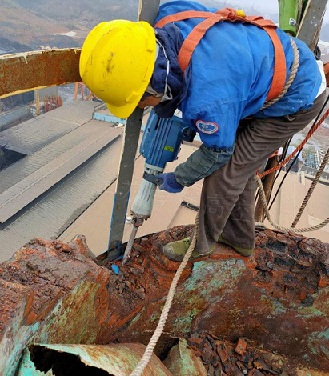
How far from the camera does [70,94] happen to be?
53.7 ft

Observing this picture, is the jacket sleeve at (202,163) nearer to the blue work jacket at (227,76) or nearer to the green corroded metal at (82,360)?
the blue work jacket at (227,76)

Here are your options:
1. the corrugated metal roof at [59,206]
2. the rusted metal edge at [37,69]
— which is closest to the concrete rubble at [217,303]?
the rusted metal edge at [37,69]

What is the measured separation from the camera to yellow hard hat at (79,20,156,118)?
1.52 m

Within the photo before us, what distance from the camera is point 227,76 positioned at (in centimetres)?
169

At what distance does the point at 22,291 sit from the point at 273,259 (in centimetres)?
197

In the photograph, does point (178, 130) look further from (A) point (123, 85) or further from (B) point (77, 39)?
(B) point (77, 39)

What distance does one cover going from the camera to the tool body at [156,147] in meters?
2.29

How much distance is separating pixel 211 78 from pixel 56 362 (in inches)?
54.2

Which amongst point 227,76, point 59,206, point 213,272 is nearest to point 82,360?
point 227,76

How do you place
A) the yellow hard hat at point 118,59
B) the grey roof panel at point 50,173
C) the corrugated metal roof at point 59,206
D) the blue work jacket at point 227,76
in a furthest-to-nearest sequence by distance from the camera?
the grey roof panel at point 50,173
the corrugated metal roof at point 59,206
the blue work jacket at point 227,76
the yellow hard hat at point 118,59

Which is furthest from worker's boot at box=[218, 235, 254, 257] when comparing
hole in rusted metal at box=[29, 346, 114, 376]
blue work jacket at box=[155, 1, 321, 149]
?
hole in rusted metal at box=[29, 346, 114, 376]

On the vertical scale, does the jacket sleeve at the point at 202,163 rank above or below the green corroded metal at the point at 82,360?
above

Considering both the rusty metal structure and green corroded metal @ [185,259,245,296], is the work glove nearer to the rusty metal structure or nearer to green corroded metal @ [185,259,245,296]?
the rusty metal structure

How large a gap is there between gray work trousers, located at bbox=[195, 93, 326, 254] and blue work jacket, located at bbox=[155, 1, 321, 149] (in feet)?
0.69
